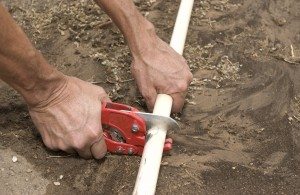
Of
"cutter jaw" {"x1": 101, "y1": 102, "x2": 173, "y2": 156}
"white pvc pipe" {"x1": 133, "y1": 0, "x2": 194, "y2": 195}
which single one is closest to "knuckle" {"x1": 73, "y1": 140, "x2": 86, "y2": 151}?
"cutter jaw" {"x1": 101, "y1": 102, "x2": 173, "y2": 156}

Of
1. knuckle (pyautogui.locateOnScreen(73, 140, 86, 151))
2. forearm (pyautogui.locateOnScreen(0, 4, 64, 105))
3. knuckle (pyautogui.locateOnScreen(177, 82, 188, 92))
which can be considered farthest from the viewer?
knuckle (pyautogui.locateOnScreen(177, 82, 188, 92))

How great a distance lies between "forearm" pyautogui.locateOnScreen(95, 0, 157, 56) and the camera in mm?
2041

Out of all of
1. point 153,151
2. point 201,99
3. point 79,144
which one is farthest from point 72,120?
point 201,99

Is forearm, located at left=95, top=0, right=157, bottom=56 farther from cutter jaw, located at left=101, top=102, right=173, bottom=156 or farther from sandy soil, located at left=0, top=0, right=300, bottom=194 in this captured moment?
cutter jaw, located at left=101, top=102, right=173, bottom=156

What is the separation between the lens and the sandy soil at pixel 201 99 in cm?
187

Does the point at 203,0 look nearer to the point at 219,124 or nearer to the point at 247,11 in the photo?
the point at 247,11

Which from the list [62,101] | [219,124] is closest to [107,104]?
[62,101]

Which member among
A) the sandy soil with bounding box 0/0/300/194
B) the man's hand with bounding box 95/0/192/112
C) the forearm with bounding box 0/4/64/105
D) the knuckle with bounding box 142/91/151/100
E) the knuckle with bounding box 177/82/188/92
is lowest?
the sandy soil with bounding box 0/0/300/194

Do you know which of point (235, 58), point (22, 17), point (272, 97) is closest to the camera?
point (272, 97)

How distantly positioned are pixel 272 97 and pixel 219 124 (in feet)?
1.04

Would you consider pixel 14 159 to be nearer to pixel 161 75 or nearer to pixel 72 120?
Result: pixel 72 120

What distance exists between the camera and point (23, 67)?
167 centimetres

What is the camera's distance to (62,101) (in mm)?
1829

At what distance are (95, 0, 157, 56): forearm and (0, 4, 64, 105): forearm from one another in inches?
15.5
